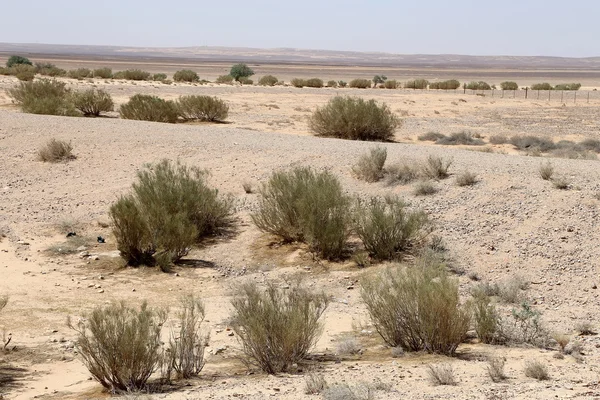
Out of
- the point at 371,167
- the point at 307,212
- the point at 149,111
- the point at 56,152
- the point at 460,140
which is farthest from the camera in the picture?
the point at 149,111

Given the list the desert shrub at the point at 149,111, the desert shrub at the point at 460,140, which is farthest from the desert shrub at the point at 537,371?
the desert shrub at the point at 149,111

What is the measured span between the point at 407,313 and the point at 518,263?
4933 mm

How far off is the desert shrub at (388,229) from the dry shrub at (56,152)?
10.3 metres

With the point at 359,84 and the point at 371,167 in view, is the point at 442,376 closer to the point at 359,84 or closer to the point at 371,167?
the point at 371,167

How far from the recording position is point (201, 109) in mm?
34844

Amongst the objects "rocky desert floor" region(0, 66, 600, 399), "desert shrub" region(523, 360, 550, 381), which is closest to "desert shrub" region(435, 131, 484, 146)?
"rocky desert floor" region(0, 66, 600, 399)

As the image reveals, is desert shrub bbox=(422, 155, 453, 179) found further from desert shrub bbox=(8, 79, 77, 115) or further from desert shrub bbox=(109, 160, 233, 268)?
desert shrub bbox=(8, 79, 77, 115)

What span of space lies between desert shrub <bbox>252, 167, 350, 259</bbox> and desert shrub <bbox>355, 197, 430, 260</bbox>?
0.45 m

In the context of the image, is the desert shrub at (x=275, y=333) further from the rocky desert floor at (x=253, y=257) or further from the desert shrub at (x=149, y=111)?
the desert shrub at (x=149, y=111)

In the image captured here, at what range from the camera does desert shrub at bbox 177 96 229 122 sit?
1368 inches

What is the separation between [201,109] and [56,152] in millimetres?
12451

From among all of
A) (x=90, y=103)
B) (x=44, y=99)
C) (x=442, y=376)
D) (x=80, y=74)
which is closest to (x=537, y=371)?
(x=442, y=376)

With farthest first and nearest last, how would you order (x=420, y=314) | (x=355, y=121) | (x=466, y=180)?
1. (x=355, y=121)
2. (x=466, y=180)
3. (x=420, y=314)

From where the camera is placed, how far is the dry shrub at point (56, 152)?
2292 centimetres
